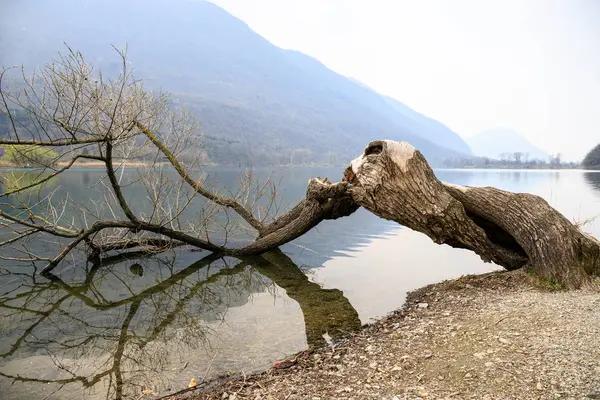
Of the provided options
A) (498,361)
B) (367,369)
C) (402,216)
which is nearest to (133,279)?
(402,216)

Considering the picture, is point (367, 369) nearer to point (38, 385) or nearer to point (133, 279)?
point (38, 385)

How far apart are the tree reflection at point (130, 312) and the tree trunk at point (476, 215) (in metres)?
2.43

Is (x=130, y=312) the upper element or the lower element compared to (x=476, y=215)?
lower

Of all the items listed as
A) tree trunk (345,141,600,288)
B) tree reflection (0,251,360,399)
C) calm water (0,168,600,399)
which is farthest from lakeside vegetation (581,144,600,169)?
tree reflection (0,251,360,399)

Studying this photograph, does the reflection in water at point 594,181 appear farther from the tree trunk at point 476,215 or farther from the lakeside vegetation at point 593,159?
the lakeside vegetation at point 593,159

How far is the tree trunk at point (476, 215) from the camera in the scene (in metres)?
7.60

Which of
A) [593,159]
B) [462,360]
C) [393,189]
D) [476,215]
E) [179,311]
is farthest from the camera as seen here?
[593,159]

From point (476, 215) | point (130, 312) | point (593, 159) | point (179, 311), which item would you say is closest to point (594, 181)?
point (476, 215)

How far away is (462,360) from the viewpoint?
185 inches

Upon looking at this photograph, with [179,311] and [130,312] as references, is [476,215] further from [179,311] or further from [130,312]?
[130,312]

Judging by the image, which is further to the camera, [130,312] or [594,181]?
[594,181]

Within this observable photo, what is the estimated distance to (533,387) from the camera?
3930 millimetres

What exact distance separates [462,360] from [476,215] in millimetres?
5247

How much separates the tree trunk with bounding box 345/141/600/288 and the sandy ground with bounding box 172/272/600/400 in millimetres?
925
